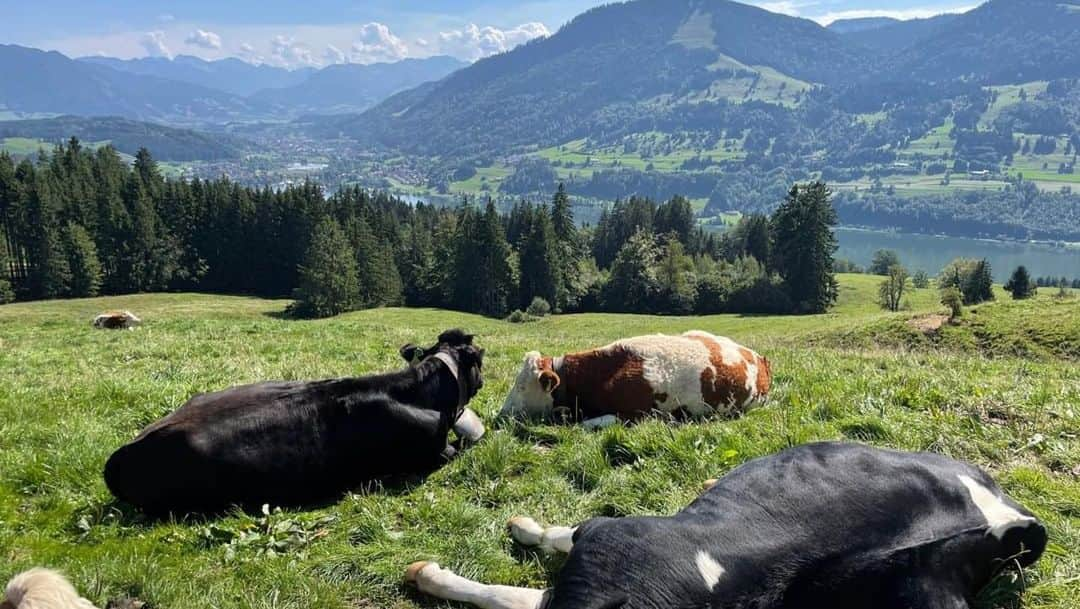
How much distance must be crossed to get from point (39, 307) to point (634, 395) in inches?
3034

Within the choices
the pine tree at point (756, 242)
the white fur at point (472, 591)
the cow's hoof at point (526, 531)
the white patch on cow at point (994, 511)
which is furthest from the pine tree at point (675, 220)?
the white fur at point (472, 591)

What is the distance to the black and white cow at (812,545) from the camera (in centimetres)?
366

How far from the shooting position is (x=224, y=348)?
53.2 feet

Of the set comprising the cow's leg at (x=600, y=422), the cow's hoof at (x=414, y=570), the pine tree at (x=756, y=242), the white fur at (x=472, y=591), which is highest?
the white fur at (x=472, y=591)

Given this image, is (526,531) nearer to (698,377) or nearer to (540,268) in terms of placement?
(698,377)

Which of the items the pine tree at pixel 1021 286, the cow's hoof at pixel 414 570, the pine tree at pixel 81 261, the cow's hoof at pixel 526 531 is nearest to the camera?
the cow's hoof at pixel 414 570

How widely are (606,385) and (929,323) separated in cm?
2943

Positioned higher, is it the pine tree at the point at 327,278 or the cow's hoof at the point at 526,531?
the cow's hoof at the point at 526,531

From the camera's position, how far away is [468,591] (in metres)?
4.66

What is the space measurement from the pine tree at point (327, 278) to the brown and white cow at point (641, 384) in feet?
231

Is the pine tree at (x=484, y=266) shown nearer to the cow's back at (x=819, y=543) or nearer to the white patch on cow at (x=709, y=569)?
the cow's back at (x=819, y=543)

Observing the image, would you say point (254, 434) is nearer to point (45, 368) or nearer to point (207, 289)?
point (45, 368)

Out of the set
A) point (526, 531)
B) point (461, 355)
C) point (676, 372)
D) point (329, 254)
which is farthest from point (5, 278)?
point (526, 531)

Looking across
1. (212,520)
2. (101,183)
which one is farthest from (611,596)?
(101,183)
